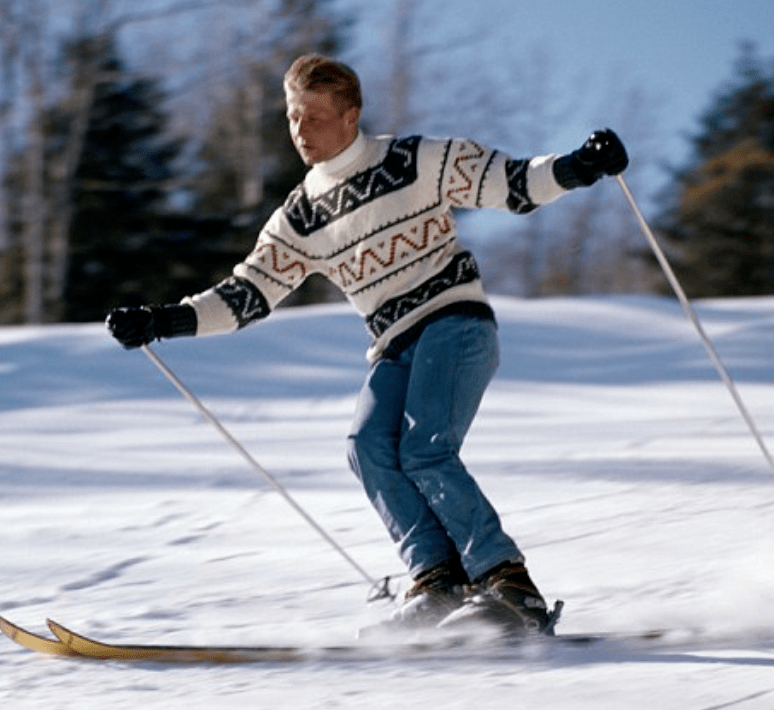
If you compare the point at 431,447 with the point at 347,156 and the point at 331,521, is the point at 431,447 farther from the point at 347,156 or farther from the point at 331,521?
the point at 331,521

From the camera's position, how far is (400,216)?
10.9ft

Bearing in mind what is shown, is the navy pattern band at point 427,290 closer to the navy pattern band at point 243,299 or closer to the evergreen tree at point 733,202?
the navy pattern band at point 243,299

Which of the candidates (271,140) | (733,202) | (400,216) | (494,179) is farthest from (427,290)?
(733,202)

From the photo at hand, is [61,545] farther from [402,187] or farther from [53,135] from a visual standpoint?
[53,135]

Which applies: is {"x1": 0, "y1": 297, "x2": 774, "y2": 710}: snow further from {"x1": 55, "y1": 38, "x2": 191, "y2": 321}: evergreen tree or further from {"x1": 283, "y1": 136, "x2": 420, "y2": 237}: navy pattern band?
{"x1": 55, "y1": 38, "x2": 191, "y2": 321}: evergreen tree

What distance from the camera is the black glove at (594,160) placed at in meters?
3.06

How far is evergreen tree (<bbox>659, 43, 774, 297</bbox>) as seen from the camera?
3222 centimetres

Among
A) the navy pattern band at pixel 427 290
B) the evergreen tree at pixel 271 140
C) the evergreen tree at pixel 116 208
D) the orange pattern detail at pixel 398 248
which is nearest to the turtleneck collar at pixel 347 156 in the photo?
the orange pattern detail at pixel 398 248

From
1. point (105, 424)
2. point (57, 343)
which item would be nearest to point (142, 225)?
point (57, 343)

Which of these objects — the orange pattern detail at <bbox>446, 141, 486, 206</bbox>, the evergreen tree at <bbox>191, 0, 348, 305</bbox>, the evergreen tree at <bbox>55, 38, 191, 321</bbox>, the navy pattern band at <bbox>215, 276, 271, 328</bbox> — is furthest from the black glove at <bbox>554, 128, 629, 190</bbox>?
the evergreen tree at <bbox>55, 38, 191, 321</bbox>

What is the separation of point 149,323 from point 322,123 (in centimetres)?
63

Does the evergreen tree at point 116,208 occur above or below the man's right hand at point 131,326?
above

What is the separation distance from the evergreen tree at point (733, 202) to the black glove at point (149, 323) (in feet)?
96.0

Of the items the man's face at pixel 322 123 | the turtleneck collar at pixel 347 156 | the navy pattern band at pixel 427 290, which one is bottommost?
the navy pattern band at pixel 427 290
